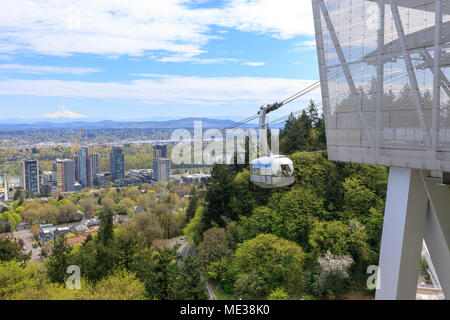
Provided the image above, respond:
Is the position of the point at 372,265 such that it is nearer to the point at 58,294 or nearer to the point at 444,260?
the point at 444,260

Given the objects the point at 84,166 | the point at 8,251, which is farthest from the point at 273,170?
the point at 84,166

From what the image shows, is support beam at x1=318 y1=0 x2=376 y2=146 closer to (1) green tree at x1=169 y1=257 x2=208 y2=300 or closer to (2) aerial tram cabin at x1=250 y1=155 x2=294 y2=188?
(2) aerial tram cabin at x1=250 y1=155 x2=294 y2=188

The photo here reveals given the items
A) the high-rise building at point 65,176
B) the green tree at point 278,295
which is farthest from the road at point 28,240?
the green tree at point 278,295

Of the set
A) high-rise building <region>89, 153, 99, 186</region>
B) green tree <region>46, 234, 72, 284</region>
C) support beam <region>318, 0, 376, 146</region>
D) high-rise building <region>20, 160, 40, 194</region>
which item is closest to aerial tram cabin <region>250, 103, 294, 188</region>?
support beam <region>318, 0, 376, 146</region>

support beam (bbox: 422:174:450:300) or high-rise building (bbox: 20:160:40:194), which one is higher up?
support beam (bbox: 422:174:450:300)

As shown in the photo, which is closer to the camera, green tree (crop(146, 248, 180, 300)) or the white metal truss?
the white metal truss

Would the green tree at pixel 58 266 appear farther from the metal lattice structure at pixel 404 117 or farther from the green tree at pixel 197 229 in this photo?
the metal lattice structure at pixel 404 117
